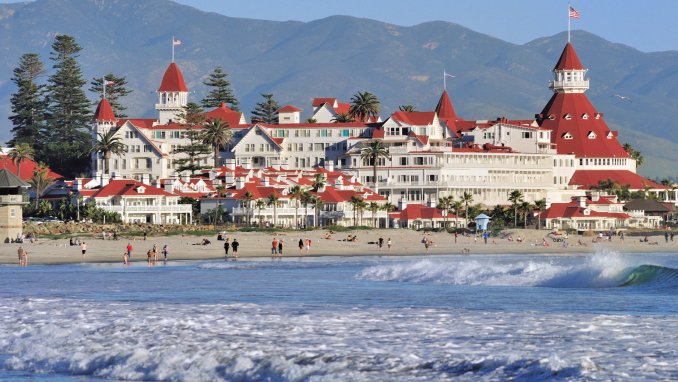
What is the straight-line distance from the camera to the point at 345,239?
90000 mm

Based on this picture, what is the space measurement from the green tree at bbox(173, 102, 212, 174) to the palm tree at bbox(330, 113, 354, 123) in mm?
13573

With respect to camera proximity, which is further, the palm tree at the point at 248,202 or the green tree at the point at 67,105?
the green tree at the point at 67,105

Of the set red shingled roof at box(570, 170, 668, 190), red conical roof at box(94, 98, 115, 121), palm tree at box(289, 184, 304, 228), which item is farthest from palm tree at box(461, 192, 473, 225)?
red conical roof at box(94, 98, 115, 121)

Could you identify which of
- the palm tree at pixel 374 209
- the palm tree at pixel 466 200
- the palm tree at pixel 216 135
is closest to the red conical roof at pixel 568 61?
the palm tree at pixel 466 200

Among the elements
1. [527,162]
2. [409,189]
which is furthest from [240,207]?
[527,162]

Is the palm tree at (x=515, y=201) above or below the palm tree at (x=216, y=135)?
below

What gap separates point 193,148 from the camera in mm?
130000

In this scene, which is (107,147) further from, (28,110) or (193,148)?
(28,110)

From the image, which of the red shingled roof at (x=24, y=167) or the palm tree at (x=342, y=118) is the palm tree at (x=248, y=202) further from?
the palm tree at (x=342, y=118)

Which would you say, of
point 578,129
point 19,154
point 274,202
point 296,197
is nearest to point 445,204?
point 296,197

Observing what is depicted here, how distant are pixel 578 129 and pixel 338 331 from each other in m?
113

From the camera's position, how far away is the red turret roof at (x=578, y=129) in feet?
450

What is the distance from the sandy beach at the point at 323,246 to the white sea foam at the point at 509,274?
1824 cm

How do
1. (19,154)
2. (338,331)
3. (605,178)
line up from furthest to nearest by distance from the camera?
(605,178)
(19,154)
(338,331)
